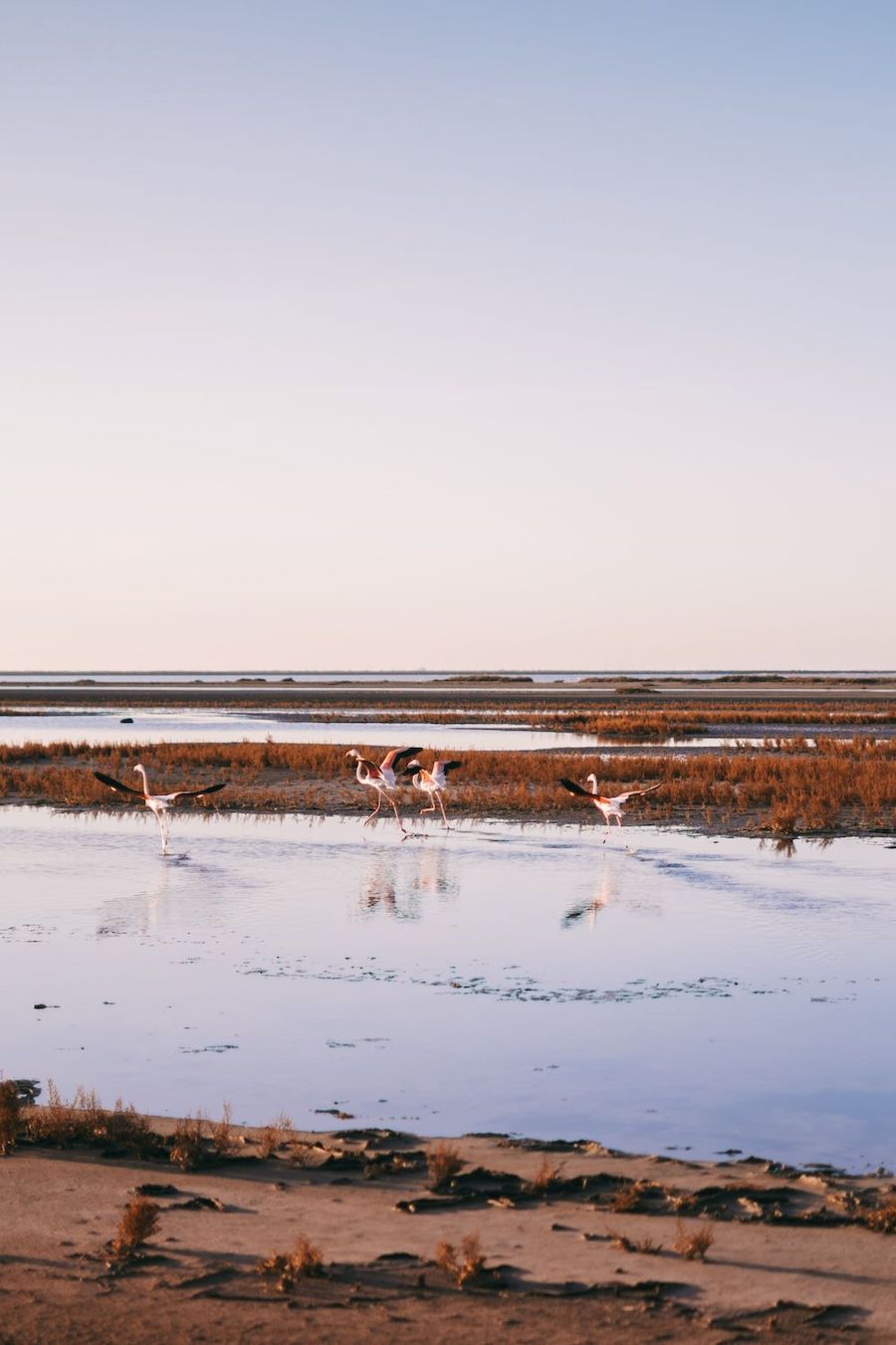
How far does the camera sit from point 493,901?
18.2m

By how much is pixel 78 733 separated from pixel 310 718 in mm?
16170

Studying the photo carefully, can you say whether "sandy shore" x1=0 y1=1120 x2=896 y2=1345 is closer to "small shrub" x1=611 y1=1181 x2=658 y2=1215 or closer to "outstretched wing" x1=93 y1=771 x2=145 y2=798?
"small shrub" x1=611 y1=1181 x2=658 y2=1215

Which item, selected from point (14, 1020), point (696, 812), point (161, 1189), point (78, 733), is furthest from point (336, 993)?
point (78, 733)

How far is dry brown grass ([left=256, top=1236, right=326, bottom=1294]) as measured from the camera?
6.85 meters

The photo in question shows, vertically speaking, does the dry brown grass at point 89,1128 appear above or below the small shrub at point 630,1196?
below

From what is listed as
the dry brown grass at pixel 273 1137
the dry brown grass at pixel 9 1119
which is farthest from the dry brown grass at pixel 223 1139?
the dry brown grass at pixel 9 1119

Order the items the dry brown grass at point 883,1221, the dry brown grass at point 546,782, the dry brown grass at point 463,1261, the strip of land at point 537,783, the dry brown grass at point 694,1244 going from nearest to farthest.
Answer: the dry brown grass at point 463,1261
the dry brown grass at point 694,1244
the dry brown grass at point 883,1221
the strip of land at point 537,783
the dry brown grass at point 546,782

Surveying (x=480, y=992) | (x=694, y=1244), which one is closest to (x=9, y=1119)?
(x=694, y=1244)

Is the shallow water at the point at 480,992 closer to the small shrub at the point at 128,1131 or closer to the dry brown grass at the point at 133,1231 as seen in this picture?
the small shrub at the point at 128,1131

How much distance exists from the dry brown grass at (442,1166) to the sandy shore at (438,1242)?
0.06 m

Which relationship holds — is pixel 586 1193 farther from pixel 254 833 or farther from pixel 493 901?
pixel 254 833

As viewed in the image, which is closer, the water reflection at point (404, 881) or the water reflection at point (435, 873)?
the water reflection at point (404, 881)

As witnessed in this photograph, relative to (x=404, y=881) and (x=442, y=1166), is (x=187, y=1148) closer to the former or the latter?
(x=442, y=1166)

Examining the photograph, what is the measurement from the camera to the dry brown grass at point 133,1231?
23.5 ft
